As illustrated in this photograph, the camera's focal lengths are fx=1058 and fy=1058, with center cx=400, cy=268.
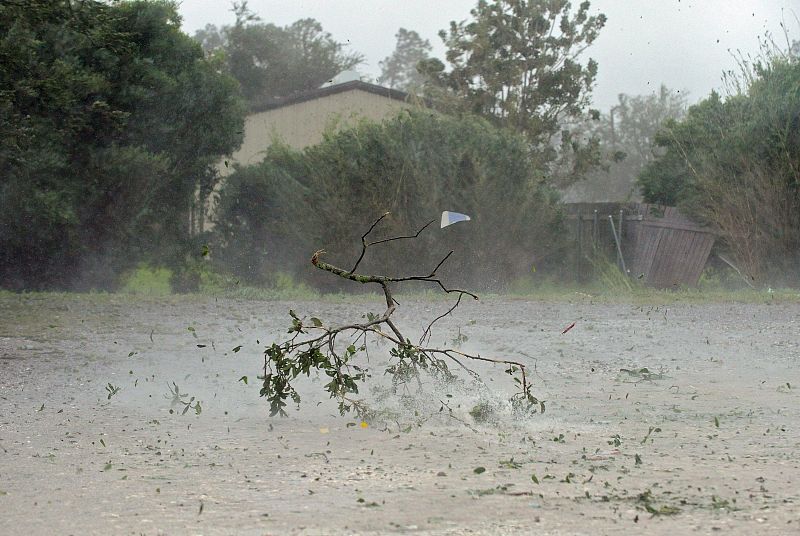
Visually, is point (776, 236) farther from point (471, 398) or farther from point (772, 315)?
point (471, 398)

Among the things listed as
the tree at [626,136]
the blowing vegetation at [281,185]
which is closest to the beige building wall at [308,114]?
the blowing vegetation at [281,185]

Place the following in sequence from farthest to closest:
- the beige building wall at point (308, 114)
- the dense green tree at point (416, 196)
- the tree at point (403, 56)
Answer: the tree at point (403, 56)
the beige building wall at point (308, 114)
the dense green tree at point (416, 196)

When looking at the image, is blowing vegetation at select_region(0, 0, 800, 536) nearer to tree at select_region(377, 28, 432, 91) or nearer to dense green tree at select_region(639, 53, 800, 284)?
dense green tree at select_region(639, 53, 800, 284)

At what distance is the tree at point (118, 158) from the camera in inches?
704

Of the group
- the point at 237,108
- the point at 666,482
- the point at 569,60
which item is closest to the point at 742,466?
the point at 666,482

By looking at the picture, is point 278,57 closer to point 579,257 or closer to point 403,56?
point 579,257

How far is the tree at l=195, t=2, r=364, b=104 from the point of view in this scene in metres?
40.8

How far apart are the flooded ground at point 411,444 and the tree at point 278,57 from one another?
96.3ft

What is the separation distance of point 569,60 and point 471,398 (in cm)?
2193

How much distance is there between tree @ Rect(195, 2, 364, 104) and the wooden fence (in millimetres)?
19111

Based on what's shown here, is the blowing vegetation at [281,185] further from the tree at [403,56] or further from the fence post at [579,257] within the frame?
the tree at [403,56]

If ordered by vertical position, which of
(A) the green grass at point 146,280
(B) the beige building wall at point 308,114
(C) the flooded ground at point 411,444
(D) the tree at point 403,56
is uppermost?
(D) the tree at point 403,56

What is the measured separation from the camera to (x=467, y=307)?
15.3m

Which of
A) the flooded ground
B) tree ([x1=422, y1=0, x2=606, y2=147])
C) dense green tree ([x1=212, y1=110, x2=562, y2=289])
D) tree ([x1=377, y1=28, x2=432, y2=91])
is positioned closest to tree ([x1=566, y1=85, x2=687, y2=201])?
tree ([x1=377, y1=28, x2=432, y2=91])
